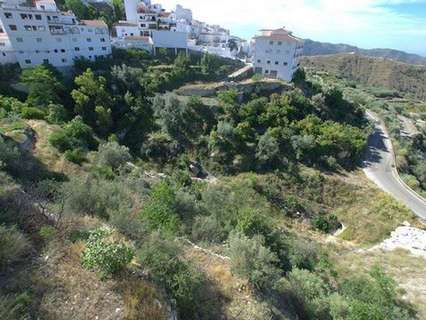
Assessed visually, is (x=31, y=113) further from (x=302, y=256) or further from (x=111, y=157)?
(x=302, y=256)

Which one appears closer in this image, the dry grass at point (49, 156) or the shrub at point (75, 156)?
the dry grass at point (49, 156)

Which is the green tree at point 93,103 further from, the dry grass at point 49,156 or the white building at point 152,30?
the white building at point 152,30

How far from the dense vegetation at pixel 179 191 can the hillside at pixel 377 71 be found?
116477 millimetres

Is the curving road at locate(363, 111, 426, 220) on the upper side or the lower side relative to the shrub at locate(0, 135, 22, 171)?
lower

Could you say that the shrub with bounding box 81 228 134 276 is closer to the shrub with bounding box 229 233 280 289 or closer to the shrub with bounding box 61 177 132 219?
the shrub with bounding box 61 177 132 219

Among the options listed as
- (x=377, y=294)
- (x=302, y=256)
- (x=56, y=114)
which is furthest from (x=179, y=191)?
(x=56, y=114)

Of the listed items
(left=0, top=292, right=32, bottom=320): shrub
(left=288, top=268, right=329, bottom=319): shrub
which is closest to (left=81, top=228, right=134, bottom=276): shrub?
(left=0, top=292, right=32, bottom=320): shrub

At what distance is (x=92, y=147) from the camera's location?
29.9m

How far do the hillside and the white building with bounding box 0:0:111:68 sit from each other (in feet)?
392

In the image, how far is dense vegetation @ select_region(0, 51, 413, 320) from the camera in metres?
→ 9.09

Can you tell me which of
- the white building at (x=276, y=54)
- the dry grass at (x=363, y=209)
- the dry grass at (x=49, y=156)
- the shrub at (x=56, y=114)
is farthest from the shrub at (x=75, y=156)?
the white building at (x=276, y=54)

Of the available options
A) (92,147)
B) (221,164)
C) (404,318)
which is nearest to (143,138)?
(92,147)

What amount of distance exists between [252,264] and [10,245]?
8548 millimetres

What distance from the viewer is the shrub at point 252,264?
1084 centimetres
